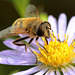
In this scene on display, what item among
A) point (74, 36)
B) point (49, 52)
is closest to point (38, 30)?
point (49, 52)

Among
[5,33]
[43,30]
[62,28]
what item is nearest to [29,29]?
[43,30]

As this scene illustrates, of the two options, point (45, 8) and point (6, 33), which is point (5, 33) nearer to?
point (6, 33)

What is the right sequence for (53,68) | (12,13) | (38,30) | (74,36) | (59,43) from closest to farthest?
(38,30), (53,68), (59,43), (74,36), (12,13)

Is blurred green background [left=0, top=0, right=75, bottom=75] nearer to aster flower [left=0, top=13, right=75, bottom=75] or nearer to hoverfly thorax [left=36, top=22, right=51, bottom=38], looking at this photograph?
aster flower [left=0, top=13, right=75, bottom=75]

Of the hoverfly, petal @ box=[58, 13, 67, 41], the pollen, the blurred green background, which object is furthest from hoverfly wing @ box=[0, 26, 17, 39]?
the blurred green background

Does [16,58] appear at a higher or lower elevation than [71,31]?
lower

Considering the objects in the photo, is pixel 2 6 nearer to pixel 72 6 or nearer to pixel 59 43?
pixel 72 6
